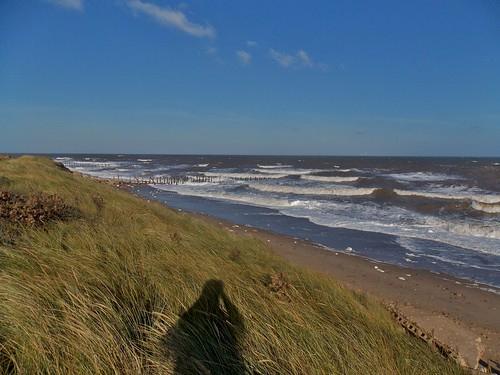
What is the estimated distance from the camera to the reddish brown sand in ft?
19.4

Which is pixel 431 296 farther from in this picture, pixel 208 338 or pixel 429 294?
pixel 208 338

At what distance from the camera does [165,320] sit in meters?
2.83

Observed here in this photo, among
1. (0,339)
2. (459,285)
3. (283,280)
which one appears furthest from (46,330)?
(459,285)

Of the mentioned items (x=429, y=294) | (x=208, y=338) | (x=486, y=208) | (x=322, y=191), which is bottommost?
(x=429, y=294)

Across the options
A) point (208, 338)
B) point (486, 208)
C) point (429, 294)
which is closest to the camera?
point (208, 338)

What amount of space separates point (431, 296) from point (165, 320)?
703 centimetres

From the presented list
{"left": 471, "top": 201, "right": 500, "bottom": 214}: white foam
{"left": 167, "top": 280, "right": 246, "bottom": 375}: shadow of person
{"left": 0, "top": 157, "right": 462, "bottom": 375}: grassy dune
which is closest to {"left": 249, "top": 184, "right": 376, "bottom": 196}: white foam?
{"left": 471, "top": 201, "right": 500, "bottom": 214}: white foam

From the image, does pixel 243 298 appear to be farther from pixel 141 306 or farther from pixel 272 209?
pixel 272 209

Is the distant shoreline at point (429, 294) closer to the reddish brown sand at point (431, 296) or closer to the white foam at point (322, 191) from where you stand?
the reddish brown sand at point (431, 296)

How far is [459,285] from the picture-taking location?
880 centimetres

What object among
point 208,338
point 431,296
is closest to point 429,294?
point 431,296

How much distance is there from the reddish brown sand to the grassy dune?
7.76 feet

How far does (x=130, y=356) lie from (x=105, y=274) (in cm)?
104

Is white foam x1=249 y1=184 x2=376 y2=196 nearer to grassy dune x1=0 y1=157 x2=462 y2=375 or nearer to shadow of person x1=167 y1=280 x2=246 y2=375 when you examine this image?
grassy dune x1=0 y1=157 x2=462 y2=375
